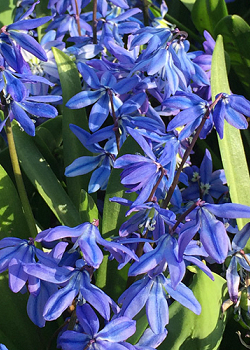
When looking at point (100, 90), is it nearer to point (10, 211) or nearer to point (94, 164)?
point (94, 164)

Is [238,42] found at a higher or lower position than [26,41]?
lower

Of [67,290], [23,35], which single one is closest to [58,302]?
[67,290]

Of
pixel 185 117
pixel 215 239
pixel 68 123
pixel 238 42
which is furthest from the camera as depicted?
pixel 238 42

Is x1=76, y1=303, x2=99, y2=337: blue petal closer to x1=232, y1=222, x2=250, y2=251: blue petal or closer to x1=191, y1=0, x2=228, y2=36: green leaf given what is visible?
x1=232, y1=222, x2=250, y2=251: blue petal

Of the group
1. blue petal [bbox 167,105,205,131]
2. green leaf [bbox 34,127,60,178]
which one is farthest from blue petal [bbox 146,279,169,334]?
green leaf [bbox 34,127,60,178]

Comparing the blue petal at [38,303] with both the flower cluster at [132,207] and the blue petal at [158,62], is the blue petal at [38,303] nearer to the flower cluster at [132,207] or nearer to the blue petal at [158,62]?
the flower cluster at [132,207]

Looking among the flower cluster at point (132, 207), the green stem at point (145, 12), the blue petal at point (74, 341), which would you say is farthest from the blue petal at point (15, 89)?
the green stem at point (145, 12)
